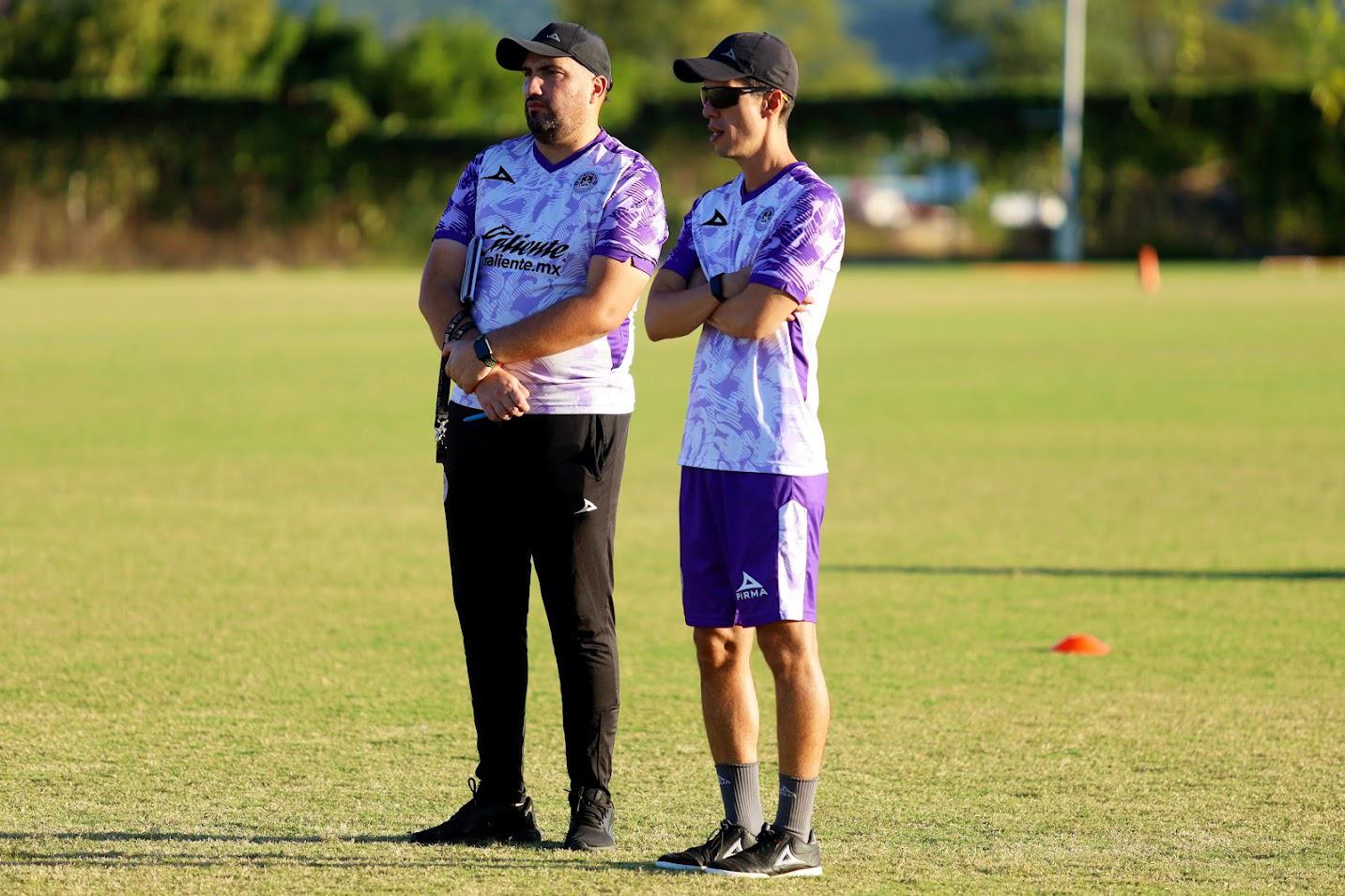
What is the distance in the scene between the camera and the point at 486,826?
532 centimetres

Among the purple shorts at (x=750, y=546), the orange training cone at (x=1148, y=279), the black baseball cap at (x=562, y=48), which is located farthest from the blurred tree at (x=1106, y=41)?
the purple shorts at (x=750, y=546)

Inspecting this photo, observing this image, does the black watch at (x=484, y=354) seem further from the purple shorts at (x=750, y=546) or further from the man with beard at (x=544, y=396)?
the purple shorts at (x=750, y=546)

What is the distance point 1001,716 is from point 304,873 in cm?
293

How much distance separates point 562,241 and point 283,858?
1777mm

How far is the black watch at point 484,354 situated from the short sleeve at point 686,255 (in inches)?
20.3

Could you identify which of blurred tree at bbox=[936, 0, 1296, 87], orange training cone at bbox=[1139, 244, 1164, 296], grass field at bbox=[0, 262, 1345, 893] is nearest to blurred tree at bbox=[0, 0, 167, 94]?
orange training cone at bbox=[1139, 244, 1164, 296]

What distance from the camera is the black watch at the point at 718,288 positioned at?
16.3ft

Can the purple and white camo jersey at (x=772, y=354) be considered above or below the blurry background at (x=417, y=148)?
below

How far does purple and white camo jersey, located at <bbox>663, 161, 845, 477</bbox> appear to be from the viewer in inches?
193

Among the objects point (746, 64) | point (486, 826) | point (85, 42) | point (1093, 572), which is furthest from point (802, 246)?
point (85, 42)

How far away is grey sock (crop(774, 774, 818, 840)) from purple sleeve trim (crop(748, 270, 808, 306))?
4.02 ft

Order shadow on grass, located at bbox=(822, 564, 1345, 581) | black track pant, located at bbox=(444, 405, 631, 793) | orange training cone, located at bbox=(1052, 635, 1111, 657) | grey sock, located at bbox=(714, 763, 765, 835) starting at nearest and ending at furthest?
1. grey sock, located at bbox=(714, 763, 765, 835)
2. black track pant, located at bbox=(444, 405, 631, 793)
3. orange training cone, located at bbox=(1052, 635, 1111, 657)
4. shadow on grass, located at bbox=(822, 564, 1345, 581)

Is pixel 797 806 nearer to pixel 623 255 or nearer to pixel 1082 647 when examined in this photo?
pixel 623 255

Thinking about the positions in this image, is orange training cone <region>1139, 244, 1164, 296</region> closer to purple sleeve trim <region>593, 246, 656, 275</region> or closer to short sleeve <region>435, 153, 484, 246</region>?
short sleeve <region>435, 153, 484, 246</region>
